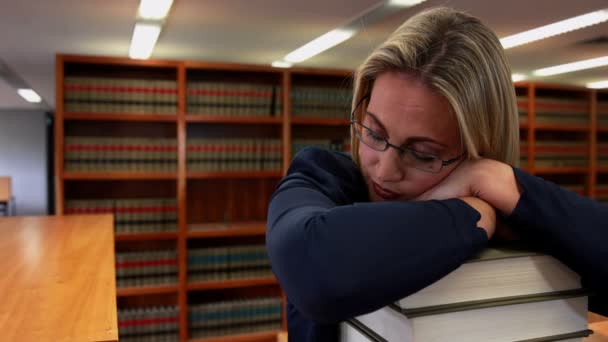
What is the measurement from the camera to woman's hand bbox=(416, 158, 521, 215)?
62 cm

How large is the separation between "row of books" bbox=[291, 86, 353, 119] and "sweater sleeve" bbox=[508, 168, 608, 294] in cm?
416

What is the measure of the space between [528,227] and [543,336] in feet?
0.40

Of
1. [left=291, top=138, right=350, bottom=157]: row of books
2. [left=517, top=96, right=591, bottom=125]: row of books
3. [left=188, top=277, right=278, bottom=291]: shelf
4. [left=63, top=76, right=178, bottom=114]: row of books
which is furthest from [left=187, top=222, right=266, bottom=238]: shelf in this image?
[left=517, top=96, right=591, bottom=125]: row of books

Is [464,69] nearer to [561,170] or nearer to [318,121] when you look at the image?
[318,121]

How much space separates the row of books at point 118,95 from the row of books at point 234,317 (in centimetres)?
176

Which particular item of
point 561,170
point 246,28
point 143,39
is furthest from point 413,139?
point 561,170

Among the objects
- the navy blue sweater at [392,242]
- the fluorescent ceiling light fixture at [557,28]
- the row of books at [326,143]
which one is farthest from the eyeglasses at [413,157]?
the row of books at [326,143]

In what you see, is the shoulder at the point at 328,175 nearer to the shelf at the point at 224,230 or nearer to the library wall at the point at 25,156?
the shelf at the point at 224,230

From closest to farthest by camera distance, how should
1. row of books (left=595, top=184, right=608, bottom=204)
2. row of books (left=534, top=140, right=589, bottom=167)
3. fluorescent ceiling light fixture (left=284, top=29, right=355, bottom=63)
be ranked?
fluorescent ceiling light fixture (left=284, top=29, right=355, bottom=63) < row of books (left=534, top=140, right=589, bottom=167) < row of books (left=595, top=184, right=608, bottom=204)

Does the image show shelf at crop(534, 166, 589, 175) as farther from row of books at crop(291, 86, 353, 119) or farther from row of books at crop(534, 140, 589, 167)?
row of books at crop(291, 86, 353, 119)

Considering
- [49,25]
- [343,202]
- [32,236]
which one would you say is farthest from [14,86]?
[343,202]

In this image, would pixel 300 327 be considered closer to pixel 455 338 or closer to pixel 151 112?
pixel 455 338

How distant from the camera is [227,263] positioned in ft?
14.9

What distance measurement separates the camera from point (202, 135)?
15.4ft
